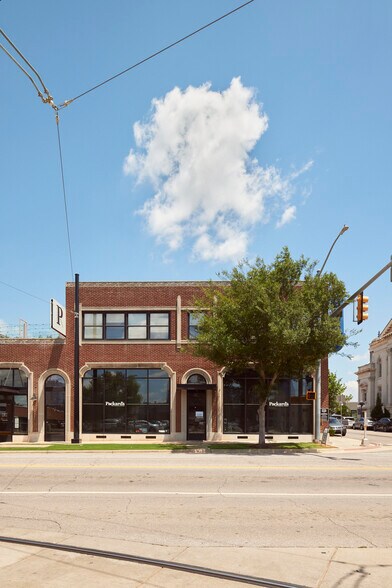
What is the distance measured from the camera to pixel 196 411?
3091cm

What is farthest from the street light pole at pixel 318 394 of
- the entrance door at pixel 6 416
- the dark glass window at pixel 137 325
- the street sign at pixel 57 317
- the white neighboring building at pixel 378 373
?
the white neighboring building at pixel 378 373

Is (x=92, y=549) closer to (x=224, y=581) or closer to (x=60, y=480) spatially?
(x=224, y=581)

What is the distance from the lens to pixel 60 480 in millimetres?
15031

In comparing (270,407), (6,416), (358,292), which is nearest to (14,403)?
(6,416)

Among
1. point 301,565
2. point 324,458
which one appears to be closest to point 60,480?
point 301,565

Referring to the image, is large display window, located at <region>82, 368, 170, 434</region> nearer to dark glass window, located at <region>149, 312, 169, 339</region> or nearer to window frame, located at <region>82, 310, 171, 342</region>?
window frame, located at <region>82, 310, 171, 342</region>

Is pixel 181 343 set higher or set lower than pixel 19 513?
higher

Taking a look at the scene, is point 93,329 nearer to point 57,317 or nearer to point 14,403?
point 57,317

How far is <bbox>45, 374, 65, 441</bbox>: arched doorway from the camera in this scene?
30.9 m

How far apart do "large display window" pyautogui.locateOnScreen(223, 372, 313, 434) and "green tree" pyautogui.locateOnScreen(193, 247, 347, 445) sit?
539cm

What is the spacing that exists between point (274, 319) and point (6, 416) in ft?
56.4

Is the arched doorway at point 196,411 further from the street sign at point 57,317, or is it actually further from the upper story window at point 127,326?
the street sign at point 57,317

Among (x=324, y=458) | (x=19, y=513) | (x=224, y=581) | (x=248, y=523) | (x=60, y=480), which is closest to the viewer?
(x=224, y=581)

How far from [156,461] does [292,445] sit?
32.1 ft
